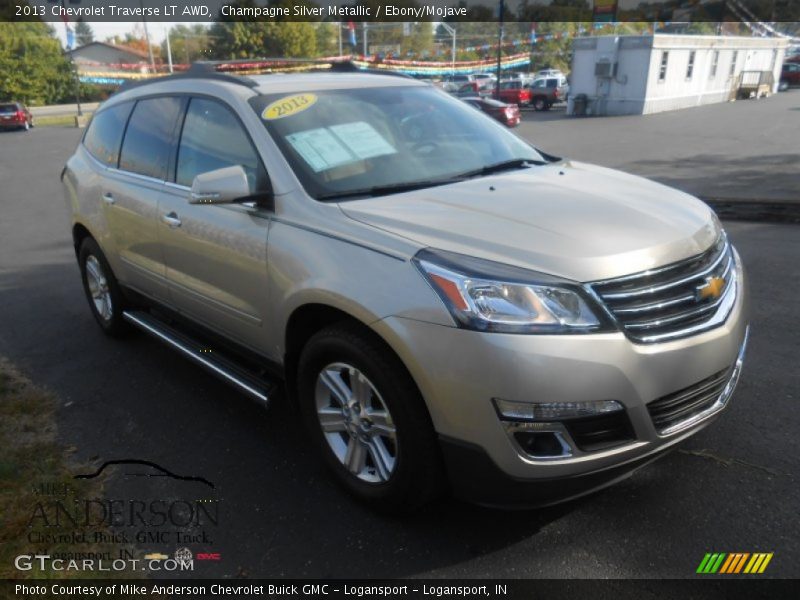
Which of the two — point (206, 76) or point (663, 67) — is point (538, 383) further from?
point (663, 67)

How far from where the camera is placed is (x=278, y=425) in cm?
382

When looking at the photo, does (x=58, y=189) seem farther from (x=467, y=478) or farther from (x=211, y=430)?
(x=467, y=478)

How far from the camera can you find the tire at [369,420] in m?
2.56

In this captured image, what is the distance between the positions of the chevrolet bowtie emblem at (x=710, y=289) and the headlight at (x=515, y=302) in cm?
56

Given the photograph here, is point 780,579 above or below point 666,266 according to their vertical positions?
below

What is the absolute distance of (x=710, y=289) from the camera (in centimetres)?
266

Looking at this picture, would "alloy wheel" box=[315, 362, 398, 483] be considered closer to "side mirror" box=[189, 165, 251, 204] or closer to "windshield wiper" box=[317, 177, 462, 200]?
"windshield wiper" box=[317, 177, 462, 200]

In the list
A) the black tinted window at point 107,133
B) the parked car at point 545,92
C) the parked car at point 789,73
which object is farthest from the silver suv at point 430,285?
the parked car at point 789,73

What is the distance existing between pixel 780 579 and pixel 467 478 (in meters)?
1.21

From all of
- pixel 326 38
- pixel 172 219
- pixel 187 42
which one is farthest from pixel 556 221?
pixel 187 42

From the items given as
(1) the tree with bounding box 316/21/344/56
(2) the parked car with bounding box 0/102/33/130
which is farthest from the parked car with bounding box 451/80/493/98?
(1) the tree with bounding box 316/21/344/56

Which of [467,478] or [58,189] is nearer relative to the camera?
[467,478]

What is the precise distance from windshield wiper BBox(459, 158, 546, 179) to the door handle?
5.48 ft

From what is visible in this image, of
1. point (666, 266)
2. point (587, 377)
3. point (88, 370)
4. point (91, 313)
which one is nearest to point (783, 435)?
point (666, 266)
